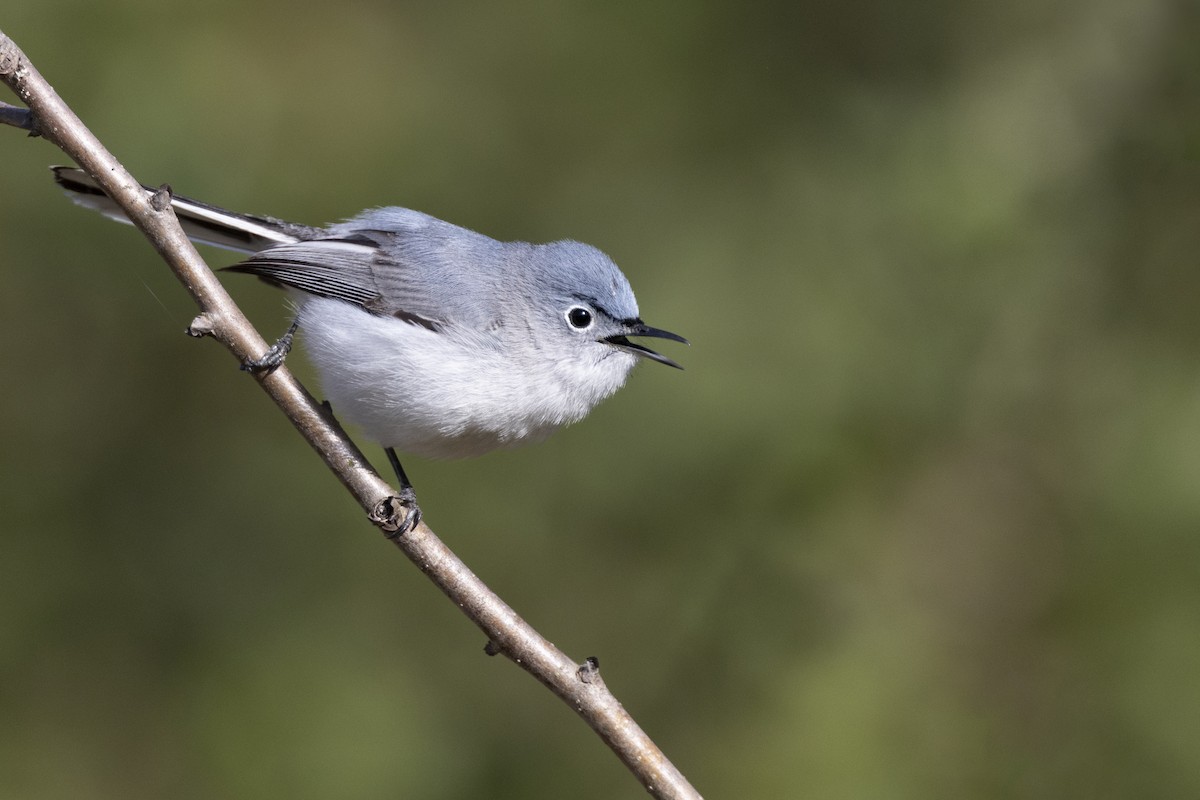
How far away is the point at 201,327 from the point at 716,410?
2.15 m

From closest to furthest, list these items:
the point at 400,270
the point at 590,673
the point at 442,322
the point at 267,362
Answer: the point at 590,673 → the point at 267,362 → the point at 442,322 → the point at 400,270

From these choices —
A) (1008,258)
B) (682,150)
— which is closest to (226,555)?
(682,150)

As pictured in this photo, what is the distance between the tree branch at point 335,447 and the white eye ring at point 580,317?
0.70 metres

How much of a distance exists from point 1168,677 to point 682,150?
267 cm

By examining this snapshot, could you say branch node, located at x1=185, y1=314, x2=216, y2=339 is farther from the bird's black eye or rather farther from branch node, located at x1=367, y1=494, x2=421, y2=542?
the bird's black eye

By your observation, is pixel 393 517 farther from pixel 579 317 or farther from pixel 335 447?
pixel 579 317

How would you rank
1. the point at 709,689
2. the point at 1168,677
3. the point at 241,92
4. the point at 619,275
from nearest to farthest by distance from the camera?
the point at 619,275 < the point at 1168,677 < the point at 709,689 < the point at 241,92

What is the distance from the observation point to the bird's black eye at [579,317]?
2797mm

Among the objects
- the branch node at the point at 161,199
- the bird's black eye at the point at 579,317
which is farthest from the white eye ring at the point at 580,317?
the branch node at the point at 161,199

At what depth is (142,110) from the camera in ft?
13.0

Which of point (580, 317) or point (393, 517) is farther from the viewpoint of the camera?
point (580, 317)

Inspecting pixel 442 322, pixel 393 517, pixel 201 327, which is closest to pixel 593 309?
pixel 442 322

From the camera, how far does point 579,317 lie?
280cm

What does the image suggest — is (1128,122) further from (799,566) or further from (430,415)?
(430,415)
